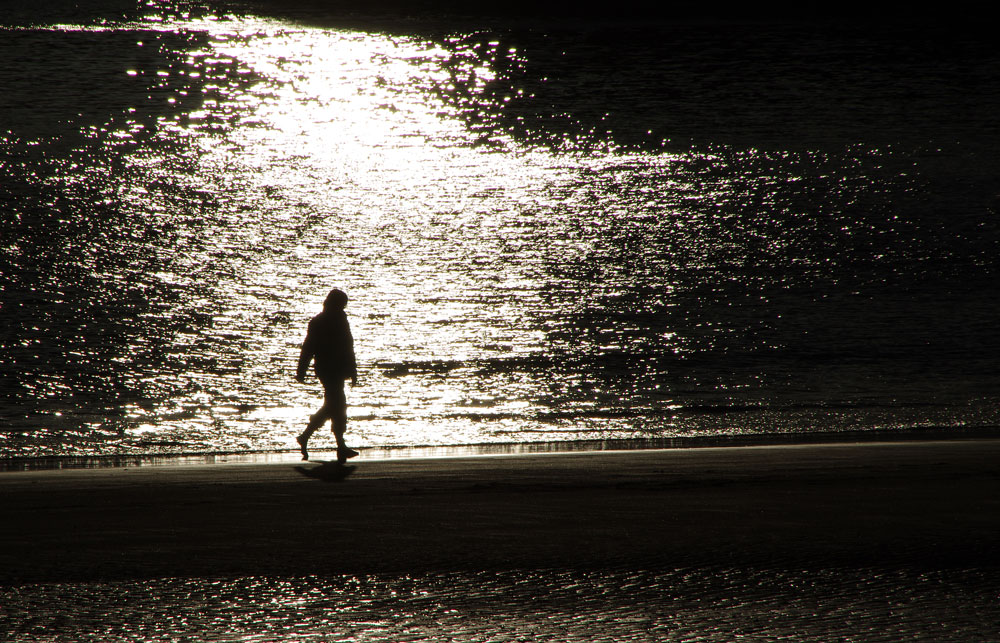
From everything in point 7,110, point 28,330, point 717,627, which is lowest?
point 717,627

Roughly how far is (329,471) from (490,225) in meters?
16.5

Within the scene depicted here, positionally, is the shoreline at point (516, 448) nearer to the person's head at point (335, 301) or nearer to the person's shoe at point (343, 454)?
the person's shoe at point (343, 454)

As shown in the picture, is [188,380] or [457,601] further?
[188,380]

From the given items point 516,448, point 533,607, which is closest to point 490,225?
point 516,448

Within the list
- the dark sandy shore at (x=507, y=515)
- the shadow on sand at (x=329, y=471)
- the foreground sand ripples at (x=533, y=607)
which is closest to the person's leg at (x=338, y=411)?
the shadow on sand at (x=329, y=471)

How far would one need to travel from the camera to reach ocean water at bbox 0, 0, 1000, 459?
1481 cm

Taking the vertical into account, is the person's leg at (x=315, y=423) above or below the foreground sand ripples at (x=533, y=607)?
above

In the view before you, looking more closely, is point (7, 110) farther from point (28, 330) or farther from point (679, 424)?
point (679, 424)

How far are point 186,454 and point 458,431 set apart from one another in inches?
114

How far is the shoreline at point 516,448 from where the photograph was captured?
1003 cm

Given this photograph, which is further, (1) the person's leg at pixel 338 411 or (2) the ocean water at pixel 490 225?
(2) the ocean water at pixel 490 225

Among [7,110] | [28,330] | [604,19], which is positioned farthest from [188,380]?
[604,19]

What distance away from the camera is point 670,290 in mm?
21484

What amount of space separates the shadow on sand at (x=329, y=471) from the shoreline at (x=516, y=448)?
0.77 m
